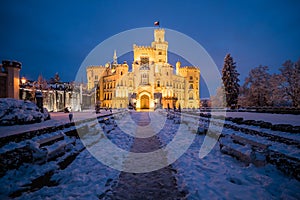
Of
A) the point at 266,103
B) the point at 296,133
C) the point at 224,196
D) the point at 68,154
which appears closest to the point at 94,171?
the point at 68,154

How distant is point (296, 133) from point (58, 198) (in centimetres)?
791

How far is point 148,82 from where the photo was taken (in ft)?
219

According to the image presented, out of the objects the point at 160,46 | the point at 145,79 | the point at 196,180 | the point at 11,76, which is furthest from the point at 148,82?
the point at 196,180

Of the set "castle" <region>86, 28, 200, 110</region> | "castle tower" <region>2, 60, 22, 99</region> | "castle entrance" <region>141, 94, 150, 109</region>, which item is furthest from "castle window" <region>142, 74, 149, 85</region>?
"castle tower" <region>2, 60, 22, 99</region>

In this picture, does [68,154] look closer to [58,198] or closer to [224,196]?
[58,198]

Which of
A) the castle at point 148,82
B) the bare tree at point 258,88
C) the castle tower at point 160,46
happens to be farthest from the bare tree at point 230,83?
the castle tower at point 160,46

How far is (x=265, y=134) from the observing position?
6.62 m

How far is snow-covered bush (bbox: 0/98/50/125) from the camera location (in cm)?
923

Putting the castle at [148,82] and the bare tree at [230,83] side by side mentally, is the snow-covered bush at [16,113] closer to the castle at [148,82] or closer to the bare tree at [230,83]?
the bare tree at [230,83]

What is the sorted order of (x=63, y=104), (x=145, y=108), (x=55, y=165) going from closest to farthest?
(x=55, y=165)
(x=63, y=104)
(x=145, y=108)

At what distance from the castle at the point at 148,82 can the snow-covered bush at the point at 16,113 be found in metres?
44.2

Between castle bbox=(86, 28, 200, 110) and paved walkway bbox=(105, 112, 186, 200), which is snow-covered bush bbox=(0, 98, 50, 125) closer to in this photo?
paved walkway bbox=(105, 112, 186, 200)

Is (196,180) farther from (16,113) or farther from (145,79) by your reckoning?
(145,79)

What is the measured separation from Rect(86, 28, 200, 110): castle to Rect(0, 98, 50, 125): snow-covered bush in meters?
44.2
